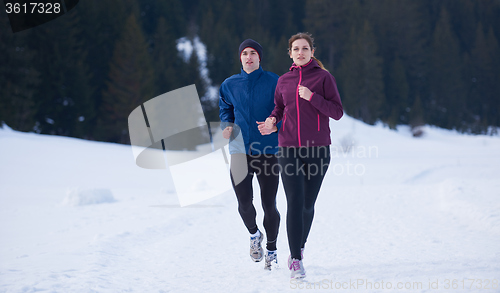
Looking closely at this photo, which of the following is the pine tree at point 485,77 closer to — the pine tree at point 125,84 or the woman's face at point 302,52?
the pine tree at point 125,84

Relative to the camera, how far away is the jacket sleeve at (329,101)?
3.01 metres

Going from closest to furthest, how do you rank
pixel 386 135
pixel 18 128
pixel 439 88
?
pixel 18 128, pixel 386 135, pixel 439 88

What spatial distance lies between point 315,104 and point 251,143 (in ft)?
2.43

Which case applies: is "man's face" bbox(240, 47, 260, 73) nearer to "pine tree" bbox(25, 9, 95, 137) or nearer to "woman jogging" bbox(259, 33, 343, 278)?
"woman jogging" bbox(259, 33, 343, 278)

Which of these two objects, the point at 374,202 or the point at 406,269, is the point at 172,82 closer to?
the point at 374,202

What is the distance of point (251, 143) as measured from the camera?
11.5ft

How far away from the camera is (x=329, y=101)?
3.09 m

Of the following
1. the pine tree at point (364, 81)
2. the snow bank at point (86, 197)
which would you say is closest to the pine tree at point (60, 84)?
the snow bank at point (86, 197)

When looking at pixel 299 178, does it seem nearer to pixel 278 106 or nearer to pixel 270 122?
pixel 270 122

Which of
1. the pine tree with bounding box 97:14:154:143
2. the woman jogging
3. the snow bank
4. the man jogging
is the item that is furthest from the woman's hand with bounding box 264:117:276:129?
the pine tree with bounding box 97:14:154:143

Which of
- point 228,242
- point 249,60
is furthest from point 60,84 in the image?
point 249,60

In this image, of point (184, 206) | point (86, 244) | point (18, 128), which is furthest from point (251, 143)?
point (18, 128)

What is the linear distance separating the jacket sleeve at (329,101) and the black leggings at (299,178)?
0.29 m

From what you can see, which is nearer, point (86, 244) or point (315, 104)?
point (315, 104)
